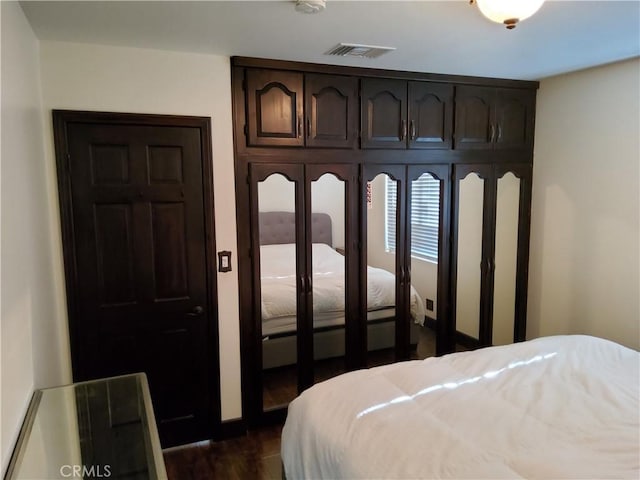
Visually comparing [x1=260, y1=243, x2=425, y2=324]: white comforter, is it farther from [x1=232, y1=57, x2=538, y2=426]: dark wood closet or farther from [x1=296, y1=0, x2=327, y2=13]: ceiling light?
[x1=296, y1=0, x2=327, y2=13]: ceiling light

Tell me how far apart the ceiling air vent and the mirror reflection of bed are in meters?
0.79

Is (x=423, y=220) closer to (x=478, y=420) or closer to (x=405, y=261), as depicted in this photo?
(x=405, y=261)

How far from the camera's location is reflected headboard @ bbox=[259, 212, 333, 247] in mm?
3008

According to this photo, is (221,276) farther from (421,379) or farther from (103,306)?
(421,379)

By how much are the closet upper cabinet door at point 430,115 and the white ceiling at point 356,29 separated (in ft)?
1.09

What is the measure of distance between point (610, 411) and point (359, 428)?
3.48 ft

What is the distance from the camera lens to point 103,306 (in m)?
2.67

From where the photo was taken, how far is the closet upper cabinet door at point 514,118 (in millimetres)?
3582

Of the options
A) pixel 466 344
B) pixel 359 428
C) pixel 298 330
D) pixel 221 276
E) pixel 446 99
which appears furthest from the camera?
pixel 466 344

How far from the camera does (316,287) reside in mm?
3217

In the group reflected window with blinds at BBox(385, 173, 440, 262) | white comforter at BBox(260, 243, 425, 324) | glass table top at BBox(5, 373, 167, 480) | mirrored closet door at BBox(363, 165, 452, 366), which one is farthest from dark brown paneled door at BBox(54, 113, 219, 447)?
reflected window with blinds at BBox(385, 173, 440, 262)

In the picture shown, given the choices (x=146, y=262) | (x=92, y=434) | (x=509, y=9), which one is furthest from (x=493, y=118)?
(x=92, y=434)

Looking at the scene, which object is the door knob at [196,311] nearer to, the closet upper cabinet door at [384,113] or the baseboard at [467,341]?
the closet upper cabinet door at [384,113]

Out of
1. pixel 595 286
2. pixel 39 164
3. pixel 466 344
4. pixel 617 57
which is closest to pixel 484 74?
pixel 617 57
